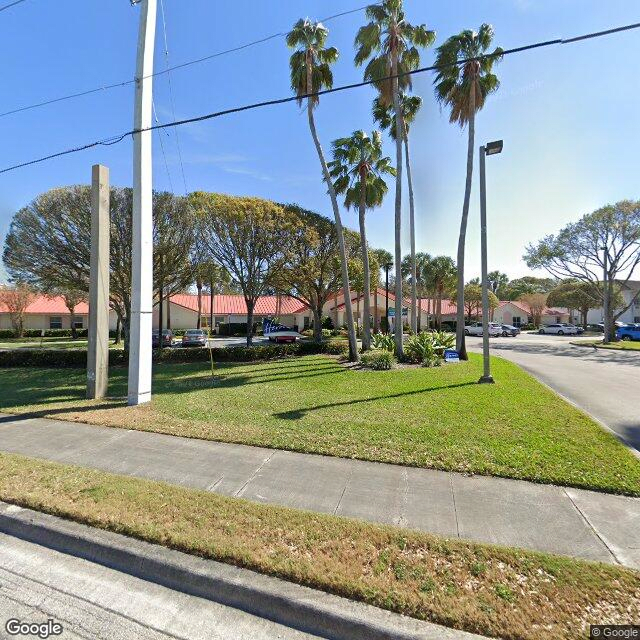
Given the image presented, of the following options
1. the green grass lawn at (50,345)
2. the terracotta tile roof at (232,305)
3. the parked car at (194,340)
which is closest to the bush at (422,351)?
the parked car at (194,340)

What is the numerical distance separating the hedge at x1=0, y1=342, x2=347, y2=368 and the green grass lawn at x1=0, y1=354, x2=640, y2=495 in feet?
10.8

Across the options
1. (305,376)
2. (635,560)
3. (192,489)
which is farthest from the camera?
(305,376)

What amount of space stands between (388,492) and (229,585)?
2.06 m

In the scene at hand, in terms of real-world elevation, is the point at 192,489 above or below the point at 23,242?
below

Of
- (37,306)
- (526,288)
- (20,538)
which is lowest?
(20,538)

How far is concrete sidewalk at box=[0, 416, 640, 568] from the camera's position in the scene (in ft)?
11.4

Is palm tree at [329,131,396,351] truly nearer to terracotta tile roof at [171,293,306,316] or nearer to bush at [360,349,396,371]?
bush at [360,349,396,371]

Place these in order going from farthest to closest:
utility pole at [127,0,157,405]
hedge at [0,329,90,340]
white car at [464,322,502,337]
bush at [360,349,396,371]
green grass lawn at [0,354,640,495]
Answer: white car at [464,322,502,337], hedge at [0,329,90,340], bush at [360,349,396,371], utility pole at [127,0,157,405], green grass lawn at [0,354,640,495]

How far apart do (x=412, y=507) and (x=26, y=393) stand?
10.8 meters

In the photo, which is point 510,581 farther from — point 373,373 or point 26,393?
point 26,393

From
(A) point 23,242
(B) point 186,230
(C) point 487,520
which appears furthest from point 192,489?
(A) point 23,242

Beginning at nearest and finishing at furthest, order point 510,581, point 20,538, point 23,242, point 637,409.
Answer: point 510,581
point 20,538
point 637,409
point 23,242

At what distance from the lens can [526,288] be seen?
72.4 metres

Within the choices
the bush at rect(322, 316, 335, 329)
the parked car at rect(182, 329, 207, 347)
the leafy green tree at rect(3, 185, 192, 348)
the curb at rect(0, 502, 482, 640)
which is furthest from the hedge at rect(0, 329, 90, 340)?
the curb at rect(0, 502, 482, 640)
